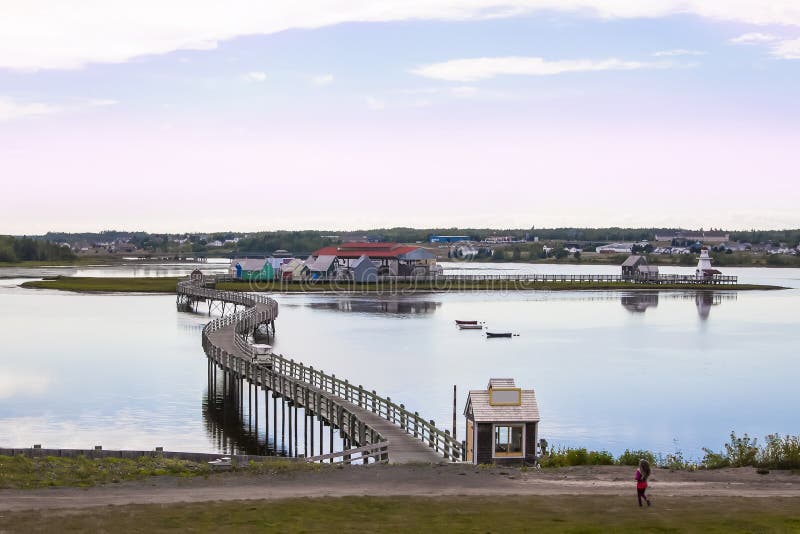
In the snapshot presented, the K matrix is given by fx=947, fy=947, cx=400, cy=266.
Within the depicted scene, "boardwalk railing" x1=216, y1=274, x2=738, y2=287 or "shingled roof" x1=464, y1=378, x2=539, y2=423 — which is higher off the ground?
"shingled roof" x1=464, y1=378, x2=539, y2=423

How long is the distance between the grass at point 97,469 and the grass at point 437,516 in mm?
3566

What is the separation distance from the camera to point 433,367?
55.5m

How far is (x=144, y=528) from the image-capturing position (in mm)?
16625

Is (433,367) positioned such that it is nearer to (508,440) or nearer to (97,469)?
(508,440)

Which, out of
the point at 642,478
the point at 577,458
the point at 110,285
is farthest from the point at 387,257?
the point at 642,478

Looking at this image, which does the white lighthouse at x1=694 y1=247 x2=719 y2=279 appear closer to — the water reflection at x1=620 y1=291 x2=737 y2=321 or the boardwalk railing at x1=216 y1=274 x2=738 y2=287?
the boardwalk railing at x1=216 y1=274 x2=738 y2=287

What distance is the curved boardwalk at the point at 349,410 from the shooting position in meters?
26.4

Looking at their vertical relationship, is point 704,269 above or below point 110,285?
above

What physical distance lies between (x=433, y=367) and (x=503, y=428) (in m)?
29.6

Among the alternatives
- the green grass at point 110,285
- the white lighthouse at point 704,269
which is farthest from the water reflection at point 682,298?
the green grass at point 110,285

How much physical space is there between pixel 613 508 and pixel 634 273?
13348cm

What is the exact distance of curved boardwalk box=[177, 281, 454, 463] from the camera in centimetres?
2642

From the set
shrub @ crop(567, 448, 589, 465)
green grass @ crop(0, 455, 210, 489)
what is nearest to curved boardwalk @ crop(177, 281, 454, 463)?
shrub @ crop(567, 448, 589, 465)

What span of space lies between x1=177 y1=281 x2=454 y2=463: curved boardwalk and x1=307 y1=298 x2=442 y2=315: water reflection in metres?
41.8
